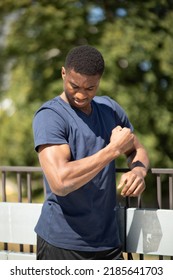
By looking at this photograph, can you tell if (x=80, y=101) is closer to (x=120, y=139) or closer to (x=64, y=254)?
(x=120, y=139)

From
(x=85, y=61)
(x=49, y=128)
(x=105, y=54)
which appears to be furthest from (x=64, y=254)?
(x=105, y=54)

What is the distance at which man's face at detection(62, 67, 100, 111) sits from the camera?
69.9 inches

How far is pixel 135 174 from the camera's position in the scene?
1912 millimetres

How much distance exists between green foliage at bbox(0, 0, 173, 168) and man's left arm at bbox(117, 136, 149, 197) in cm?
667

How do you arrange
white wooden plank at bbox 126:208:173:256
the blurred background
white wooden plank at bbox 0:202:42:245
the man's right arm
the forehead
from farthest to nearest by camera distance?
the blurred background → white wooden plank at bbox 0:202:42:245 → white wooden plank at bbox 126:208:173:256 → the forehead → the man's right arm

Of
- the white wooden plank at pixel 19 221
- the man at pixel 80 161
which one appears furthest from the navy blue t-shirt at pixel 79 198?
the white wooden plank at pixel 19 221

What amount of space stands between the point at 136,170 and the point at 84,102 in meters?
0.38

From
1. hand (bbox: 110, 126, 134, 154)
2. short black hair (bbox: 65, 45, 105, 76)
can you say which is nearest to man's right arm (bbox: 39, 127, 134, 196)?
hand (bbox: 110, 126, 134, 154)

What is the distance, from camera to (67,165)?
1.68m

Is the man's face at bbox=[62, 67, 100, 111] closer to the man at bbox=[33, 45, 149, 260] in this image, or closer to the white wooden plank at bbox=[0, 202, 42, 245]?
the man at bbox=[33, 45, 149, 260]

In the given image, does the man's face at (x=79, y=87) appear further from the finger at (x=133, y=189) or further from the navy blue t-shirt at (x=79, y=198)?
the finger at (x=133, y=189)

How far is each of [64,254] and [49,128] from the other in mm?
507
